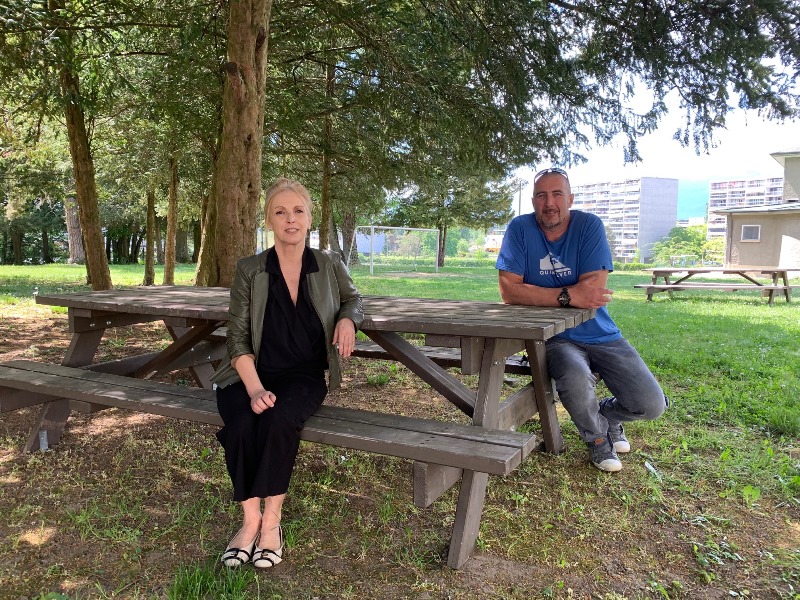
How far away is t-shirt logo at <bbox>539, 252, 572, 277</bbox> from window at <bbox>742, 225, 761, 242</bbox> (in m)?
25.4

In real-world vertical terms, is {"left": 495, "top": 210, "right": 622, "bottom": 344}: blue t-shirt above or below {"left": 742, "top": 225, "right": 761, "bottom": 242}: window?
below

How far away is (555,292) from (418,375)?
2.86ft

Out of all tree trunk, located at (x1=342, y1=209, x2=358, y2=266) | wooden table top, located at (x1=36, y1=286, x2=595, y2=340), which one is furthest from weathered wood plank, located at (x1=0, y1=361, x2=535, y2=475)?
tree trunk, located at (x1=342, y1=209, x2=358, y2=266)

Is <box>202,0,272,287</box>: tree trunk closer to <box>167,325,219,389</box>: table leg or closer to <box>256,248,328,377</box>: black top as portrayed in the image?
<box>167,325,219,389</box>: table leg

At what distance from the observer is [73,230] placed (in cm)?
2716

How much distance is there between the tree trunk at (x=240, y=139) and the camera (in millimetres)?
5336

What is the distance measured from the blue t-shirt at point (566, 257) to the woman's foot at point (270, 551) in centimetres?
174

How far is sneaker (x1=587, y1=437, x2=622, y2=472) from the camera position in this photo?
3.27 m

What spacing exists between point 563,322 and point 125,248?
142 feet

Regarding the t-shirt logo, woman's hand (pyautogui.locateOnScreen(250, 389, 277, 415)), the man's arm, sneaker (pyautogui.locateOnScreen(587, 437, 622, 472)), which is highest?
the t-shirt logo

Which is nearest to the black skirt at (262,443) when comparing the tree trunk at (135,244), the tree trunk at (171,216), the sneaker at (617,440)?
the sneaker at (617,440)

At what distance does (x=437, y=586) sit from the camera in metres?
2.21

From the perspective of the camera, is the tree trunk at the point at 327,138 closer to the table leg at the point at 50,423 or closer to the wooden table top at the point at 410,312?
the wooden table top at the point at 410,312

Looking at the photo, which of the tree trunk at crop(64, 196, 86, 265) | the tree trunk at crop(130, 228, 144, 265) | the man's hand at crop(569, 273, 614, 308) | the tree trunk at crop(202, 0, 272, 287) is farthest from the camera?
the tree trunk at crop(130, 228, 144, 265)
